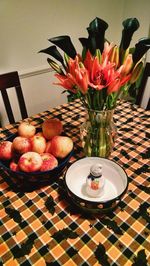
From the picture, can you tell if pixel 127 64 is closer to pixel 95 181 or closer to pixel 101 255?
pixel 95 181

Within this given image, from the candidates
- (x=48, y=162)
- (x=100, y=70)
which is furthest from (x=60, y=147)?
(x=100, y=70)

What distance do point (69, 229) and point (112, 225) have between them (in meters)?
0.13

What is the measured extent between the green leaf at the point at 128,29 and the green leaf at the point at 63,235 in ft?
2.00

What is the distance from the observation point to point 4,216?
68cm

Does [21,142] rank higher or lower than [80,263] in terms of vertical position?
higher

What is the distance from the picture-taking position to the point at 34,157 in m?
0.72

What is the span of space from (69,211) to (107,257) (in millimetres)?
176

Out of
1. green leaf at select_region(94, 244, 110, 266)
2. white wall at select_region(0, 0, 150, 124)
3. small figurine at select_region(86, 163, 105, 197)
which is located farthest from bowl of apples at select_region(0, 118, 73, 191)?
white wall at select_region(0, 0, 150, 124)

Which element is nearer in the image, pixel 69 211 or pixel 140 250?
pixel 140 250

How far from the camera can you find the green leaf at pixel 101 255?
56 cm

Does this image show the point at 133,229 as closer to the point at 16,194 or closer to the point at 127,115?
the point at 16,194

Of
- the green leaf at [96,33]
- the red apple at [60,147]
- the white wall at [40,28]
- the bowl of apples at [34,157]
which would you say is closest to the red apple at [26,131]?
the bowl of apples at [34,157]

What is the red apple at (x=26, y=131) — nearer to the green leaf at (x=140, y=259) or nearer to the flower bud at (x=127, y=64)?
the flower bud at (x=127, y=64)

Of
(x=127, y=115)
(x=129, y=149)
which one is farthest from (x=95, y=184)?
(x=127, y=115)
